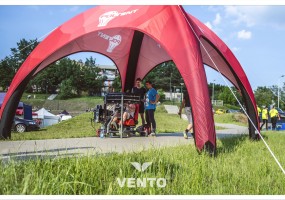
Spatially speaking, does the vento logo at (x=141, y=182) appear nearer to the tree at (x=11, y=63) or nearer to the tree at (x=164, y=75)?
the tree at (x=11, y=63)

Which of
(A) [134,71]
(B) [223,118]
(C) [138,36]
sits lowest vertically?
(B) [223,118]

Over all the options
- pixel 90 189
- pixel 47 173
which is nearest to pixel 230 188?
pixel 90 189

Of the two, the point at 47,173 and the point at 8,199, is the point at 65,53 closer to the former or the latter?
the point at 47,173

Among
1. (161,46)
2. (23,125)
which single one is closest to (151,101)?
(161,46)

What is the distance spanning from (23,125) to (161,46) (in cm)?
1121

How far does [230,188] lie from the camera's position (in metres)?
3.20

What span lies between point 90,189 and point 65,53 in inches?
249

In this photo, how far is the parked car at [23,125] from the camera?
16.6 m

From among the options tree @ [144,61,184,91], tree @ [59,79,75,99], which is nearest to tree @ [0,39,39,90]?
tree @ [59,79,75,99]

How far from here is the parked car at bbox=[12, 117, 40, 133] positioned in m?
16.6

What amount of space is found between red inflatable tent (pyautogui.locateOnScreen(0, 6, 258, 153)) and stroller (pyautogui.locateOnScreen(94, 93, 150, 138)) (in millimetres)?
1558

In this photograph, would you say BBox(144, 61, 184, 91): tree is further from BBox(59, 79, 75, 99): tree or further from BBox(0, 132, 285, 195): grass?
BBox(0, 132, 285, 195): grass

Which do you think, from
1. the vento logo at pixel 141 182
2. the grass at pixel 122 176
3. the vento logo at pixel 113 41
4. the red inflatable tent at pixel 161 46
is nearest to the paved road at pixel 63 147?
the grass at pixel 122 176

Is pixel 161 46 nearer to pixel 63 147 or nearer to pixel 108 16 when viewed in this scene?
pixel 108 16
